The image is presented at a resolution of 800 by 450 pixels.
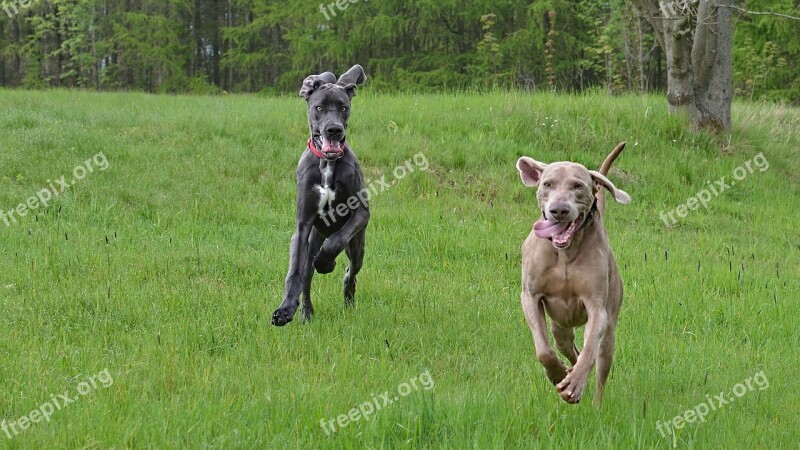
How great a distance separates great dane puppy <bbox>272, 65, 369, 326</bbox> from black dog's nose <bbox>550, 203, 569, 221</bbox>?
2.33 metres

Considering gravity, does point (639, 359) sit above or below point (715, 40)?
below

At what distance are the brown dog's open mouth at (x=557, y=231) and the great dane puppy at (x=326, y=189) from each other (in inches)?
86.8

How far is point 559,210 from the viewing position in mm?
4391

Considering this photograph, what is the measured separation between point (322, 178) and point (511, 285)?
2.52 m

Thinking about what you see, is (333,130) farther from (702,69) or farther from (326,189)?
(702,69)

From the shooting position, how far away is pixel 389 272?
842cm

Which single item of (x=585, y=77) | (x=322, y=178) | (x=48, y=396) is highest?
(x=322, y=178)

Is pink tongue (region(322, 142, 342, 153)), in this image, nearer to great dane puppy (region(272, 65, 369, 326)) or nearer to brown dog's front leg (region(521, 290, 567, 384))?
great dane puppy (region(272, 65, 369, 326))

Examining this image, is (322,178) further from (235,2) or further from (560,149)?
(235,2)

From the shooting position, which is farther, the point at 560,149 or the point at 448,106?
the point at 448,106

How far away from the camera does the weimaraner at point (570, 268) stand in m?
4.46

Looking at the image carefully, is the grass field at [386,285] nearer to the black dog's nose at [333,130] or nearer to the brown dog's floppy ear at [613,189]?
the brown dog's floppy ear at [613,189]

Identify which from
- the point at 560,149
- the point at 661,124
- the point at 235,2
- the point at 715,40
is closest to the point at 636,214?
the point at 560,149

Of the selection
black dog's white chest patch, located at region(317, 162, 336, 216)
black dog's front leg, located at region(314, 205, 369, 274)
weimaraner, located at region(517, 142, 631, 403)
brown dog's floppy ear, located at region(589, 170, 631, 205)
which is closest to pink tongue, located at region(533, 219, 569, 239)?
weimaraner, located at region(517, 142, 631, 403)
